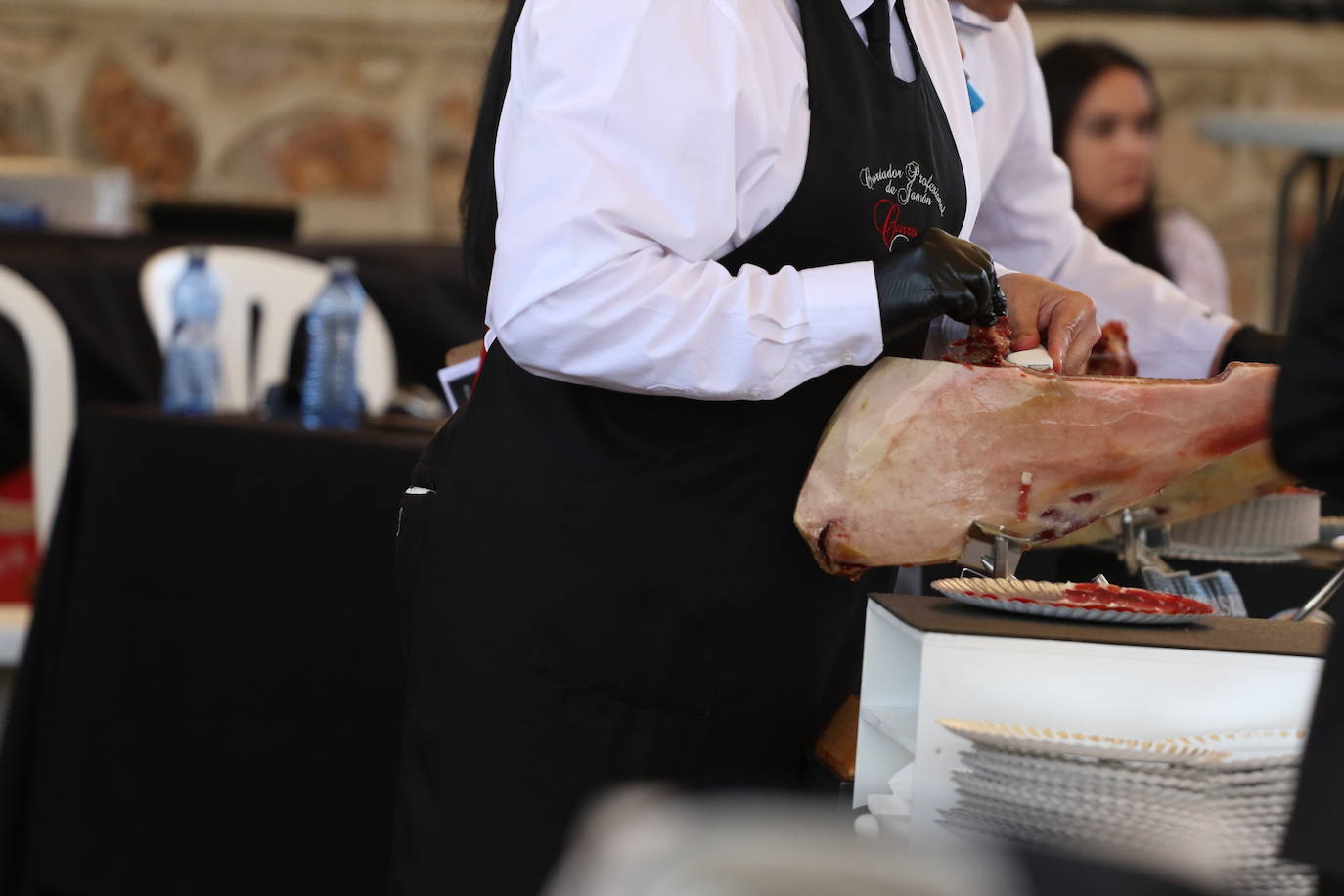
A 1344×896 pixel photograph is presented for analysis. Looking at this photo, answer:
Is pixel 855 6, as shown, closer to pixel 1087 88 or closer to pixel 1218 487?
pixel 1218 487

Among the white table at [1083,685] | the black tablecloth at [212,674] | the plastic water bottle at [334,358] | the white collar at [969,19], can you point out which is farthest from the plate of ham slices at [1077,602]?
the plastic water bottle at [334,358]

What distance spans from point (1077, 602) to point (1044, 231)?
73cm

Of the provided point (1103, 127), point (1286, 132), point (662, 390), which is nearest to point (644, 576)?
point (662, 390)

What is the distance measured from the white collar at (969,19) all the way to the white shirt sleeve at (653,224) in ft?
1.68

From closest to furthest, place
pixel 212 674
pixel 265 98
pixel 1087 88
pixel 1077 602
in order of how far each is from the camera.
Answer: pixel 1077 602 < pixel 212 674 < pixel 1087 88 < pixel 265 98

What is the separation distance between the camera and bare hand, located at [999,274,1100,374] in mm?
1219

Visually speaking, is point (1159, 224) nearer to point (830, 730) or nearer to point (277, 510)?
point (277, 510)

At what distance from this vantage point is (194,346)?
252 cm

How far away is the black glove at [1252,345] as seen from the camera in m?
1.52

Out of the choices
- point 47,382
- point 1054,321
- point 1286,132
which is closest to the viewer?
point 1054,321

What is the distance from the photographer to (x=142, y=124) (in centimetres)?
506

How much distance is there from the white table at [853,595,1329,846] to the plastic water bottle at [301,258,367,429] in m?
1.50

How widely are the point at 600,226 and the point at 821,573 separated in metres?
0.31

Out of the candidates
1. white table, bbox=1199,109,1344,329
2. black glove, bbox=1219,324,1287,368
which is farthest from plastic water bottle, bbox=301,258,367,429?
white table, bbox=1199,109,1344,329
